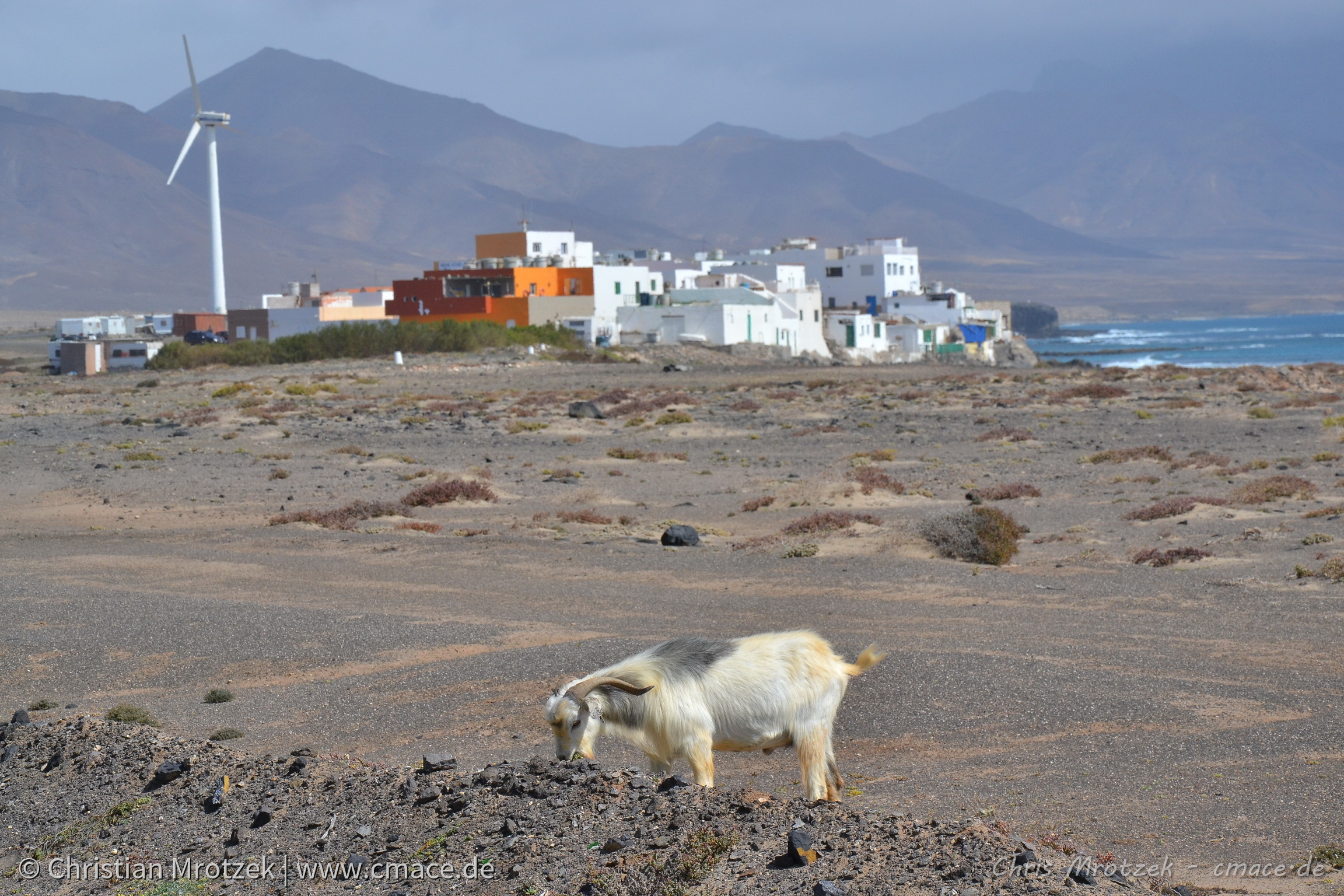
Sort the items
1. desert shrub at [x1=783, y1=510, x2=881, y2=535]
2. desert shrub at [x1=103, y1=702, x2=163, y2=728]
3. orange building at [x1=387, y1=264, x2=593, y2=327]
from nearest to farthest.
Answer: desert shrub at [x1=103, y1=702, x2=163, y2=728] < desert shrub at [x1=783, y1=510, x2=881, y2=535] < orange building at [x1=387, y1=264, x2=593, y2=327]

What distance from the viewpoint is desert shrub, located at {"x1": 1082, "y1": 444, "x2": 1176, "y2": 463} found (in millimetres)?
24625

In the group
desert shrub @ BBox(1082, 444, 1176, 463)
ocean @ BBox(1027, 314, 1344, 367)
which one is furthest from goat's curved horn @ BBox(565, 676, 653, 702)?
ocean @ BBox(1027, 314, 1344, 367)

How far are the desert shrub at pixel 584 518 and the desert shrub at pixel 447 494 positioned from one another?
2.34 metres

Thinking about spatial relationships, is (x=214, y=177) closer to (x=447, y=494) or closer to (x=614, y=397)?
(x=614, y=397)

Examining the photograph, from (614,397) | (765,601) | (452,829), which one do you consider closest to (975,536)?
(765,601)

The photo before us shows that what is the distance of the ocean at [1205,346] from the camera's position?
102m

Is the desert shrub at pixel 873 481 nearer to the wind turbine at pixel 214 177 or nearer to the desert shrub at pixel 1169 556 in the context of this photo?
the desert shrub at pixel 1169 556

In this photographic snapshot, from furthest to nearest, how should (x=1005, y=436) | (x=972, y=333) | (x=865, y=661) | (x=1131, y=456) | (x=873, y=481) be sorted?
(x=972, y=333) < (x=1005, y=436) < (x=1131, y=456) < (x=873, y=481) < (x=865, y=661)

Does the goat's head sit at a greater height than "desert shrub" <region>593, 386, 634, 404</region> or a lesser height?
lesser

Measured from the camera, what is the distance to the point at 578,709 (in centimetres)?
630

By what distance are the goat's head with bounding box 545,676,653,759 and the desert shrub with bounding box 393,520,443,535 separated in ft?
39.5

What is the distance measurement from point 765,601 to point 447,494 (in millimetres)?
9285

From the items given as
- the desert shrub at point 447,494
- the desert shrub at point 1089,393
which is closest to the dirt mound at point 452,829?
the desert shrub at point 447,494

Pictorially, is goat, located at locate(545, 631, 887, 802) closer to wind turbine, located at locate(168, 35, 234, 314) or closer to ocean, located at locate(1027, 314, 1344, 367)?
ocean, located at locate(1027, 314, 1344, 367)
